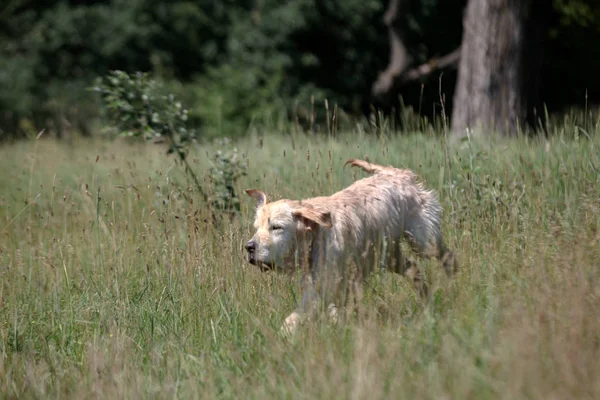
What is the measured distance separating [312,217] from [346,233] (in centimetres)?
40

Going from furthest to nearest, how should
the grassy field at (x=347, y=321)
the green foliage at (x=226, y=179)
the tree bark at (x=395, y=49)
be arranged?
1. the tree bark at (x=395, y=49)
2. the green foliage at (x=226, y=179)
3. the grassy field at (x=347, y=321)

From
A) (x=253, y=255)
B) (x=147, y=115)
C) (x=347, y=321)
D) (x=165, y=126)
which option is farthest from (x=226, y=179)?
(x=347, y=321)

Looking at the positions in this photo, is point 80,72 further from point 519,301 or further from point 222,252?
point 519,301

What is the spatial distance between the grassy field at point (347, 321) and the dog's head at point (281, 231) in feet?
0.94

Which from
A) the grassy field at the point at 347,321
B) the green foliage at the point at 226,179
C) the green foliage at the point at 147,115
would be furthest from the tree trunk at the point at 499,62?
the green foliage at the point at 147,115

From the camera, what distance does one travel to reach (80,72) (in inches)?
875

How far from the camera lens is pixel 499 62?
10172 millimetres

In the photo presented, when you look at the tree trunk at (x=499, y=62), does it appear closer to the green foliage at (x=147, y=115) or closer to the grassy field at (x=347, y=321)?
the grassy field at (x=347, y=321)

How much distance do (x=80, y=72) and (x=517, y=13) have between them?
50.2ft

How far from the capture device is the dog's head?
15.9ft

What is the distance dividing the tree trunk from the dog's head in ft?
18.7

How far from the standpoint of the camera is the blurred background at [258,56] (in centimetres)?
1781

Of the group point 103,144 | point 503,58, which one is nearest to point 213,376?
point 503,58

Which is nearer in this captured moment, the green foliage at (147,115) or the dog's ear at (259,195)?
the dog's ear at (259,195)
